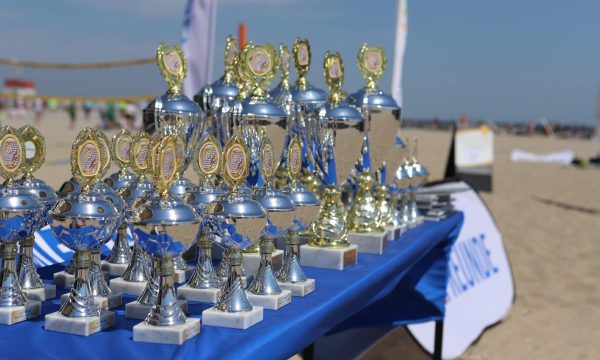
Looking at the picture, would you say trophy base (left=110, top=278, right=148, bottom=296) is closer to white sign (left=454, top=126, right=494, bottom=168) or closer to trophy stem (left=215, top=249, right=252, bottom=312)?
trophy stem (left=215, top=249, right=252, bottom=312)

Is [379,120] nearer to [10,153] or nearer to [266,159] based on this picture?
[266,159]

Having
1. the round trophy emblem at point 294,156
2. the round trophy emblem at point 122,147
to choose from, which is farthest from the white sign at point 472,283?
the round trophy emblem at point 122,147

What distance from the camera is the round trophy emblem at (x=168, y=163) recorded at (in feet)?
3.81

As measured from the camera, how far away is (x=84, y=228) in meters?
1.15

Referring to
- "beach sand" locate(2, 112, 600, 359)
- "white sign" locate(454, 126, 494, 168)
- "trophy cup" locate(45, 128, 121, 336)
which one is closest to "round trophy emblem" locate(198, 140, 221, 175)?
"trophy cup" locate(45, 128, 121, 336)

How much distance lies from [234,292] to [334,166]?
75 cm

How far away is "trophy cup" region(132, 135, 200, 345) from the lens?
1109mm

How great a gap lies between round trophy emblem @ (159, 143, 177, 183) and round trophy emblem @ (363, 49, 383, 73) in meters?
1.23

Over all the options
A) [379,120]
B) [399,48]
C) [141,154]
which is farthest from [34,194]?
[399,48]

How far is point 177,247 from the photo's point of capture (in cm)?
115

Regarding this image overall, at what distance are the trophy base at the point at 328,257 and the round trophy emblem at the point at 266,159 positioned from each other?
0.41 m

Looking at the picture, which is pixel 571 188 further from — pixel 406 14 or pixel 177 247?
pixel 177 247

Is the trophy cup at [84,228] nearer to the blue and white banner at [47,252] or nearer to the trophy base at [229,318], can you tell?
the trophy base at [229,318]

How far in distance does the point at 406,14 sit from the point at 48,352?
183 inches
